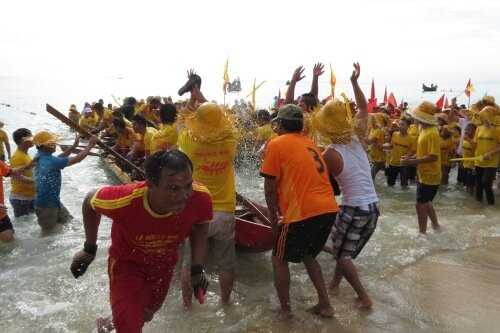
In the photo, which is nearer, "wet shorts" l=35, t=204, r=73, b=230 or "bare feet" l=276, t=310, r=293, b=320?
"bare feet" l=276, t=310, r=293, b=320

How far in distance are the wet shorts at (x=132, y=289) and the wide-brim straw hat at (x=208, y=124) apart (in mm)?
1603

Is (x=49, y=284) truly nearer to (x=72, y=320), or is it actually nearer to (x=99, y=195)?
(x=72, y=320)

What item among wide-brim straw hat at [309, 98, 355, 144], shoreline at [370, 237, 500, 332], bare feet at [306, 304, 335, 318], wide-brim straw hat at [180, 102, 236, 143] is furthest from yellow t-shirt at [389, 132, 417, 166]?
wide-brim straw hat at [180, 102, 236, 143]

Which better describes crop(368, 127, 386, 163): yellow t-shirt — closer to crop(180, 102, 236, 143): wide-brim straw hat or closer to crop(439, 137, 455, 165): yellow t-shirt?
crop(439, 137, 455, 165): yellow t-shirt

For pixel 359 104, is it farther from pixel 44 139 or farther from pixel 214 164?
pixel 44 139

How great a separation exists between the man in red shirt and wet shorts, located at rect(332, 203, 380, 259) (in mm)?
1858

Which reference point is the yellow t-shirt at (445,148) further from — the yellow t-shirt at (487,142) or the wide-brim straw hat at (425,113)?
the wide-brim straw hat at (425,113)

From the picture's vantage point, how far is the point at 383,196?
11023mm

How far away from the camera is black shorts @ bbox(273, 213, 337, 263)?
13.6 ft

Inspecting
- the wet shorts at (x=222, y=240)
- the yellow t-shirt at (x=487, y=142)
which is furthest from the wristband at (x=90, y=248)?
the yellow t-shirt at (x=487, y=142)

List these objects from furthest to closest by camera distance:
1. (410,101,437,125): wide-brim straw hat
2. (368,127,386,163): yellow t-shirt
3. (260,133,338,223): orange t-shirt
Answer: (368,127,386,163): yellow t-shirt < (410,101,437,125): wide-brim straw hat < (260,133,338,223): orange t-shirt

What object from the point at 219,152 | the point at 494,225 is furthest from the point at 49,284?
the point at 494,225

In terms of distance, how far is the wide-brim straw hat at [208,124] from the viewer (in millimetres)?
4566

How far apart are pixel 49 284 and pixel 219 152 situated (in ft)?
9.92
